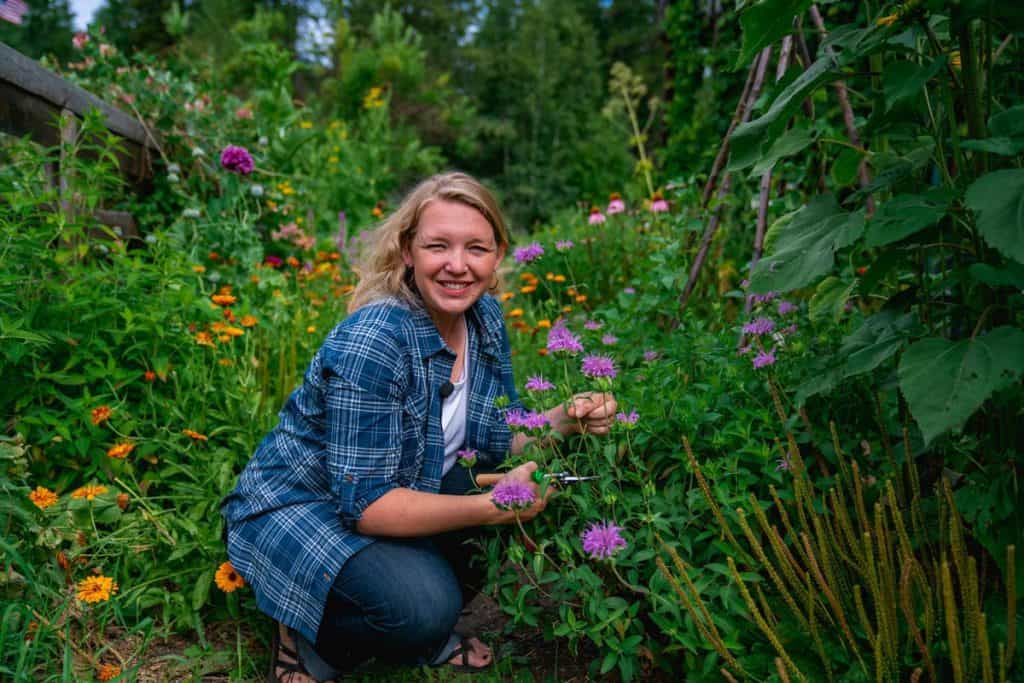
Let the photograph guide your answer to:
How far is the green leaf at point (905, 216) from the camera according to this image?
53.0 inches

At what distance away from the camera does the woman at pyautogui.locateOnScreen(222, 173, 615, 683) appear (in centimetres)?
181

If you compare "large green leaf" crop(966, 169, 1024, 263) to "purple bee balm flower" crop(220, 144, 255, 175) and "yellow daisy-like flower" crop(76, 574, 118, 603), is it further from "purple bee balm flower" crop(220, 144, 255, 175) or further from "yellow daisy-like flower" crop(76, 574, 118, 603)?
"purple bee balm flower" crop(220, 144, 255, 175)

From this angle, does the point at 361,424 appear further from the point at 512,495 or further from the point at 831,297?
the point at 831,297

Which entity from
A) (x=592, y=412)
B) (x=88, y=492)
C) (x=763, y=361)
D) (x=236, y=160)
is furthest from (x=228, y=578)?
(x=236, y=160)

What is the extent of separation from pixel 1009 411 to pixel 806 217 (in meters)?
0.53

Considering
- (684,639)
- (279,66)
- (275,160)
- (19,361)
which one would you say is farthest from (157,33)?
(684,639)

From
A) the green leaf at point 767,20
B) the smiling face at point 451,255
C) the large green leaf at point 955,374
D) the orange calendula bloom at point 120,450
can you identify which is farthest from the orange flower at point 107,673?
the green leaf at point 767,20

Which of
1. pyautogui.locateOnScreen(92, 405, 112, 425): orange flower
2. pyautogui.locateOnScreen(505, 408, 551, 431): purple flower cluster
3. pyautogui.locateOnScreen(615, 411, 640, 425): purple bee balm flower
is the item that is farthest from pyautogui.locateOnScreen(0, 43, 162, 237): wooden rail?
pyautogui.locateOnScreen(615, 411, 640, 425): purple bee balm flower

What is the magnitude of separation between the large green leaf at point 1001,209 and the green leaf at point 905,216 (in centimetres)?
9

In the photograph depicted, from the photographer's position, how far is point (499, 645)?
2102 millimetres

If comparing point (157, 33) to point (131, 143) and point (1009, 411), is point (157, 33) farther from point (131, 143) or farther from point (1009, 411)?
point (1009, 411)

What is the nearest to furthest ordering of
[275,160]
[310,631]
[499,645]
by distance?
[310,631], [499,645], [275,160]

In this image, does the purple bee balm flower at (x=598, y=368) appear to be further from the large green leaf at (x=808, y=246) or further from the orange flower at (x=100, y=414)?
the orange flower at (x=100, y=414)

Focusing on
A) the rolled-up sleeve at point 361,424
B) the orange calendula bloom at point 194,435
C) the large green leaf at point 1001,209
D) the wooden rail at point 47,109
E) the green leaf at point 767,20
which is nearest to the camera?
the large green leaf at point 1001,209
